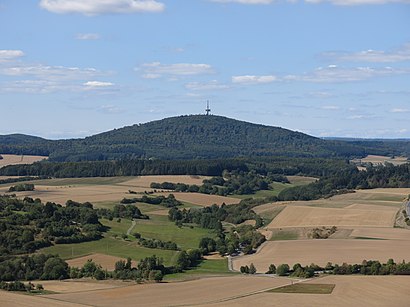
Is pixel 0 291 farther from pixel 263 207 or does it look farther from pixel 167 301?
pixel 263 207

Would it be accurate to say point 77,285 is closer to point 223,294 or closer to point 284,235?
point 223,294

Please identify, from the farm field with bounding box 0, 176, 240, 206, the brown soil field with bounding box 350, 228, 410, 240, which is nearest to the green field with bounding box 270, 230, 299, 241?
the brown soil field with bounding box 350, 228, 410, 240

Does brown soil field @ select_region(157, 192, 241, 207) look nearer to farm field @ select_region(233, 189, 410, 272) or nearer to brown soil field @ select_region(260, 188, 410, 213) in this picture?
brown soil field @ select_region(260, 188, 410, 213)

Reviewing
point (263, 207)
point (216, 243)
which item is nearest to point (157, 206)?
point (263, 207)

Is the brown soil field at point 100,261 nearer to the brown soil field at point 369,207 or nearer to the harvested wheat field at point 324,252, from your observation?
the harvested wheat field at point 324,252

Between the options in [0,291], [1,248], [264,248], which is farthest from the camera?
[264,248]
